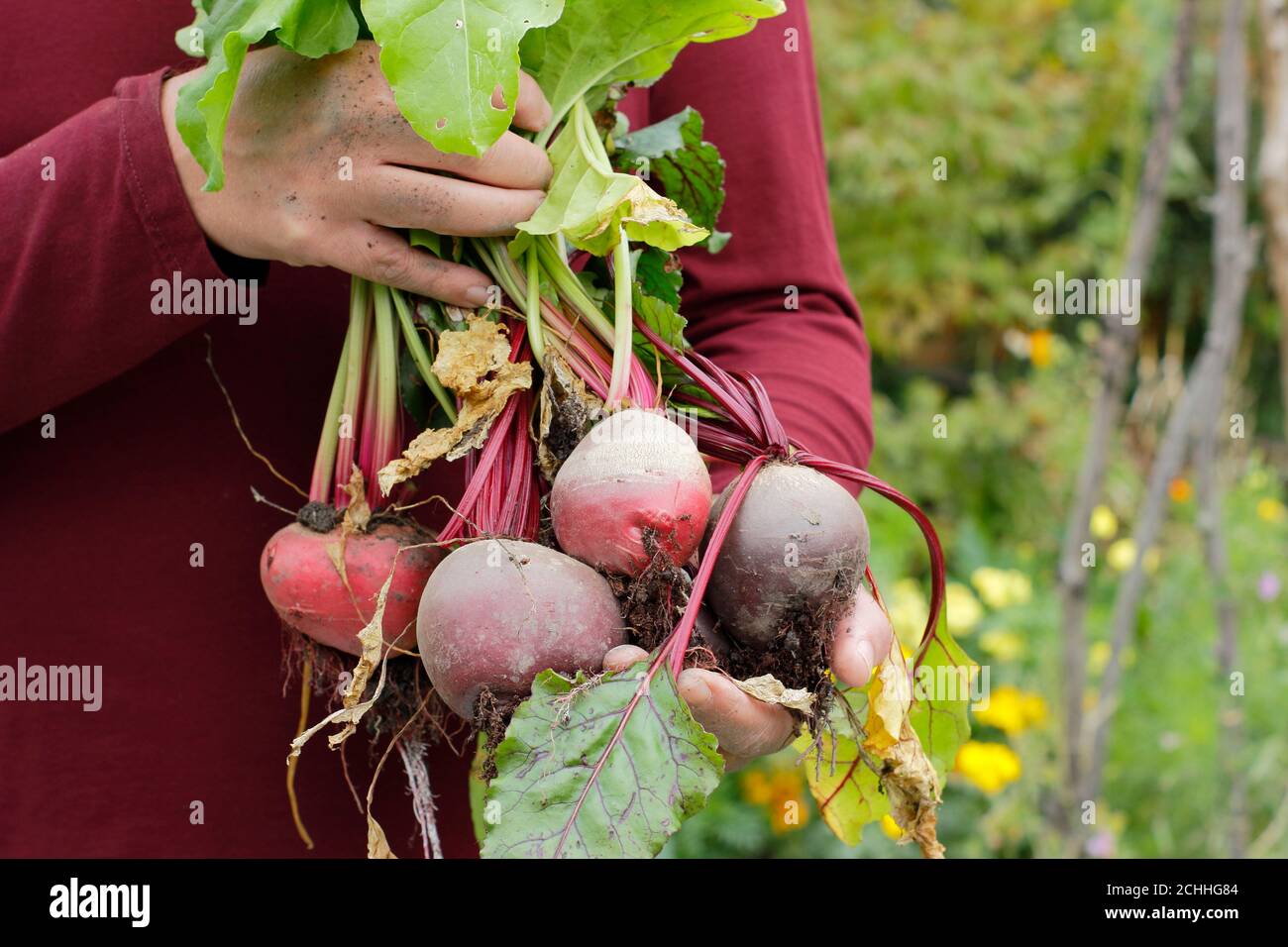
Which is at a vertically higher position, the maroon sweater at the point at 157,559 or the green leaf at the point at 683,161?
the green leaf at the point at 683,161

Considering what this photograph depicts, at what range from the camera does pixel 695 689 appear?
2.98 ft

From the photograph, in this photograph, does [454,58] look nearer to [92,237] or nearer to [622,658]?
[92,237]

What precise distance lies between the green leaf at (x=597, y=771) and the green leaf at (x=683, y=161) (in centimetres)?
52

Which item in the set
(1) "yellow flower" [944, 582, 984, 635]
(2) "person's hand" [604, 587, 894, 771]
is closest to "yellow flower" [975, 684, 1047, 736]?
(1) "yellow flower" [944, 582, 984, 635]

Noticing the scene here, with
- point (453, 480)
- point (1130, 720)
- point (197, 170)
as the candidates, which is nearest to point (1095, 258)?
point (1130, 720)

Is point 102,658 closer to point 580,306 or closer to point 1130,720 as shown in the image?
point 580,306

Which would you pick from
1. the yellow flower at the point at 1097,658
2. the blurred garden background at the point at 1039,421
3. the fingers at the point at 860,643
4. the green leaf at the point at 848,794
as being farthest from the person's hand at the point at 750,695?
the yellow flower at the point at 1097,658

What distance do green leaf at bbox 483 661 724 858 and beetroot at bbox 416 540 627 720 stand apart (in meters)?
0.04

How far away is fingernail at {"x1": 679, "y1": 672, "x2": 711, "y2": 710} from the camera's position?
908 mm

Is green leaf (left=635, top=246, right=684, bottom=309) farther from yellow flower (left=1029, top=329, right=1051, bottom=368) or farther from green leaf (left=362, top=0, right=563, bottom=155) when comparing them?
yellow flower (left=1029, top=329, right=1051, bottom=368)

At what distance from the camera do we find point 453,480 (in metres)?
1.30

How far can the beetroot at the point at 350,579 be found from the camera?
1.04 metres

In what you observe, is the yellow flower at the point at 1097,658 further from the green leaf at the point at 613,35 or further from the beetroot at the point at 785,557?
the green leaf at the point at 613,35

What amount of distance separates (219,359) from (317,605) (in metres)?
0.31
